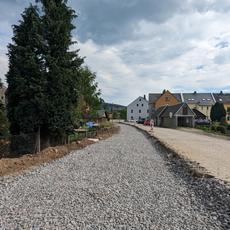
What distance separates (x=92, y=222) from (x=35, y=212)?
1.28 metres

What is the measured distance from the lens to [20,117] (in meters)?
17.8

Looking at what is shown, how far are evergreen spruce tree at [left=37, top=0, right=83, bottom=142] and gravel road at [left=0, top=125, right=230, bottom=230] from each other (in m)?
7.28

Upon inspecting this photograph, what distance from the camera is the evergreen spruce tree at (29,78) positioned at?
17.3 metres

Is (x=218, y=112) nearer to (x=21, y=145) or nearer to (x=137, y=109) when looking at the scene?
(x=137, y=109)

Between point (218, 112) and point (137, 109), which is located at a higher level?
point (137, 109)

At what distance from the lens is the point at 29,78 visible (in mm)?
17688

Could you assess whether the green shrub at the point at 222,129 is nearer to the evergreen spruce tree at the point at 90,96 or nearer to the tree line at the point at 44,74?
the evergreen spruce tree at the point at 90,96

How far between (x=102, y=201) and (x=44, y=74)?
41.5 feet

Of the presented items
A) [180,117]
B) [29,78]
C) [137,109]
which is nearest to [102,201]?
[29,78]

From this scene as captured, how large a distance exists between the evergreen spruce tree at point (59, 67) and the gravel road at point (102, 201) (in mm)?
7283

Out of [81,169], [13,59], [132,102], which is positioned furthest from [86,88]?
[132,102]

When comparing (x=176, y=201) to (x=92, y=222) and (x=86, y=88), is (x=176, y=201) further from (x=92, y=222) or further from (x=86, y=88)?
(x=86, y=88)

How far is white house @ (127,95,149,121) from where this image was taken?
10850cm

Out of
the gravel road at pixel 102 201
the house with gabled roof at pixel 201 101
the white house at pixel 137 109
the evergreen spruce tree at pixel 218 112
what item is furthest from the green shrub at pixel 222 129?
the white house at pixel 137 109
